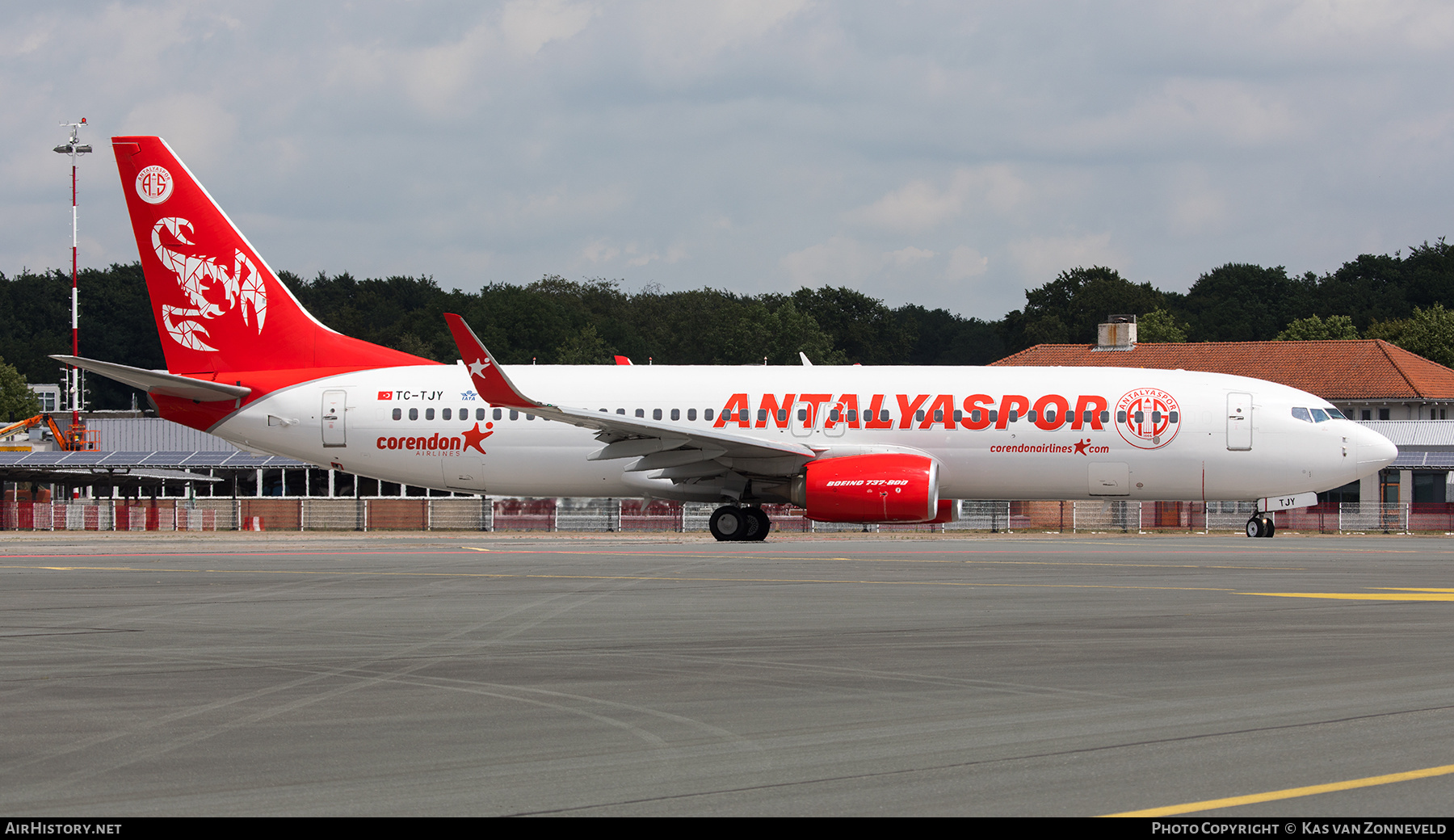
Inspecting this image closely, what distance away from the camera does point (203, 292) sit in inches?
1141

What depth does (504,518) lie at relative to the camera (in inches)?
1646

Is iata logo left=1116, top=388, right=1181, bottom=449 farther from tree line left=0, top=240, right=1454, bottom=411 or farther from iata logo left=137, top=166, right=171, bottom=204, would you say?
tree line left=0, top=240, right=1454, bottom=411

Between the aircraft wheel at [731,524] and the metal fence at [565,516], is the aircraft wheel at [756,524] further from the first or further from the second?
the metal fence at [565,516]

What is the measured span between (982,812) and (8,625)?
418 inches

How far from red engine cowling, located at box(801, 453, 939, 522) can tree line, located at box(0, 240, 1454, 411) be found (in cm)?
6630

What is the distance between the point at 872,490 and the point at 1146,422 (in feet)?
20.0

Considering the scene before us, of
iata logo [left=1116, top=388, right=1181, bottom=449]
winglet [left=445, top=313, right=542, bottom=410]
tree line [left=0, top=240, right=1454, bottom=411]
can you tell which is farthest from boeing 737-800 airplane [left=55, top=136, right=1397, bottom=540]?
tree line [left=0, top=240, right=1454, bottom=411]

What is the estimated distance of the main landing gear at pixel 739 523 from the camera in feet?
90.3

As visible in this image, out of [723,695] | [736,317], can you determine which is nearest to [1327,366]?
[736,317]

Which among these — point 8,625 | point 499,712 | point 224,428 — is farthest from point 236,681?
point 224,428

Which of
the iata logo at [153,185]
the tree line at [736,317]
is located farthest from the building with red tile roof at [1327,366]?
the iata logo at [153,185]

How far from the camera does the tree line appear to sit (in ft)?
332

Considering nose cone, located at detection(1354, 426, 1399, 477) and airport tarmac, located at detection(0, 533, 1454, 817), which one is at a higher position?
nose cone, located at detection(1354, 426, 1399, 477)
